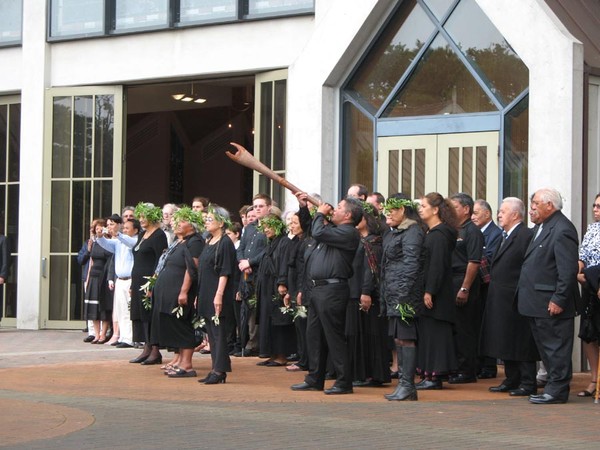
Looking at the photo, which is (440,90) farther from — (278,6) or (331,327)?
(331,327)

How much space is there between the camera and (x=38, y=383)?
13.4m

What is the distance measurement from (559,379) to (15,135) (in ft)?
46.0

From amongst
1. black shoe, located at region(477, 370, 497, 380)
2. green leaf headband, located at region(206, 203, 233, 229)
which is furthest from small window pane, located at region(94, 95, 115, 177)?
black shoe, located at region(477, 370, 497, 380)

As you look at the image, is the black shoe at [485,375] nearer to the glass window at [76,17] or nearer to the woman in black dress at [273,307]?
the woman in black dress at [273,307]

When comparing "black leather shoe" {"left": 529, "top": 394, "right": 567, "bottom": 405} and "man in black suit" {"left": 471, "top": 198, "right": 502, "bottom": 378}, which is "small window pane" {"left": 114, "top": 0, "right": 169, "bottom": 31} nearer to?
"man in black suit" {"left": 471, "top": 198, "right": 502, "bottom": 378}

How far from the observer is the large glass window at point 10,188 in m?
22.9

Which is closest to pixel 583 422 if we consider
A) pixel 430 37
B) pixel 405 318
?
pixel 405 318

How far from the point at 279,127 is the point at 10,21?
6.39 meters

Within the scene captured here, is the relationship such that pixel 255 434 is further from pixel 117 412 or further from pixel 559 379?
pixel 559 379

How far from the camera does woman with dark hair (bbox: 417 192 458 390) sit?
12695 millimetres

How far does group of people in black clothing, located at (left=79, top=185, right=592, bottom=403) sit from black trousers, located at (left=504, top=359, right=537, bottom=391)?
14 mm

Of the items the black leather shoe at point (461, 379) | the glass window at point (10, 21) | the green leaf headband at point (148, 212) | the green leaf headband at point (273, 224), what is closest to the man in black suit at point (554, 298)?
the black leather shoe at point (461, 379)

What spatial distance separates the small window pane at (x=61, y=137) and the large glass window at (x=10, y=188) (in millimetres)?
1002

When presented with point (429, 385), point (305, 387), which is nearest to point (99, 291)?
point (305, 387)
